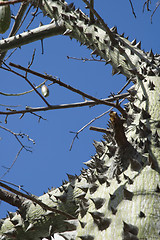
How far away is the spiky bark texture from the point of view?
1442mm

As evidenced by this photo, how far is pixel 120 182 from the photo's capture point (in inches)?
64.7

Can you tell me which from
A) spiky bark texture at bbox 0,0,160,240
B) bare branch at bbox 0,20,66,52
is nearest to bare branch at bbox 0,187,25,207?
spiky bark texture at bbox 0,0,160,240

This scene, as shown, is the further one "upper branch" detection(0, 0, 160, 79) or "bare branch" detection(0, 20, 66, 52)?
"bare branch" detection(0, 20, 66, 52)

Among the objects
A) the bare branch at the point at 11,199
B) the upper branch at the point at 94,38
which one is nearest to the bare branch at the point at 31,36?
the upper branch at the point at 94,38

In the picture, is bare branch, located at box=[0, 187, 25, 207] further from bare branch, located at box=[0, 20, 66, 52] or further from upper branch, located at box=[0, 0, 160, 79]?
bare branch, located at box=[0, 20, 66, 52]

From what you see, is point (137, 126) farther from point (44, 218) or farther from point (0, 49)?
point (0, 49)

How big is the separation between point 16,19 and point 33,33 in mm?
598

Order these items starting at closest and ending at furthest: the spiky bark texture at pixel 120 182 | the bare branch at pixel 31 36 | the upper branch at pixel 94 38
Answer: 1. the spiky bark texture at pixel 120 182
2. the upper branch at pixel 94 38
3. the bare branch at pixel 31 36

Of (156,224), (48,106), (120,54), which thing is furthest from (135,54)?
(156,224)

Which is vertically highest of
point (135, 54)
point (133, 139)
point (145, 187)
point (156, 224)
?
point (135, 54)

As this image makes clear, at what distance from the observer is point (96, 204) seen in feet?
5.32

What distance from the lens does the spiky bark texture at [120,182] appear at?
4.73 ft

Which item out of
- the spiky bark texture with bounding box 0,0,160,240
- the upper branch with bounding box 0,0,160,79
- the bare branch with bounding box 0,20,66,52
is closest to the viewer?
the spiky bark texture with bounding box 0,0,160,240

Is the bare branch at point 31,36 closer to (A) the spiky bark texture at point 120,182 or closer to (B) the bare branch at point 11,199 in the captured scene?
(A) the spiky bark texture at point 120,182
